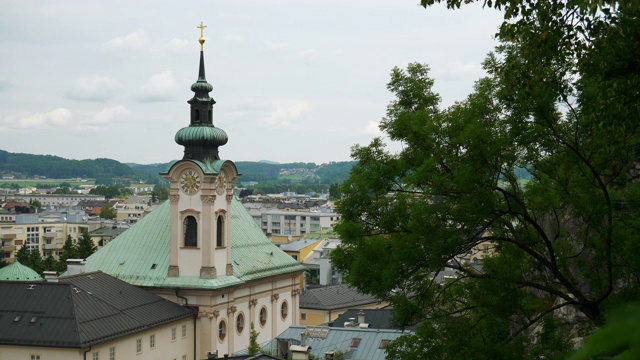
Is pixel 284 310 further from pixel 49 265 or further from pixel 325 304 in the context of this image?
pixel 49 265

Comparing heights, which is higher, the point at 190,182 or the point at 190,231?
the point at 190,182

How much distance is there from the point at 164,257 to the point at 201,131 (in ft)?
28.4

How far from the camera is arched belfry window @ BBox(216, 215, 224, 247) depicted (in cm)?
5647

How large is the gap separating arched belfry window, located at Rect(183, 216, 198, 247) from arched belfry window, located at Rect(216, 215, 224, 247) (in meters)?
1.39

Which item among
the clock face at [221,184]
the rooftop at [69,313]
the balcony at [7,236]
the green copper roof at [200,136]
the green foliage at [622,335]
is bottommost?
the rooftop at [69,313]

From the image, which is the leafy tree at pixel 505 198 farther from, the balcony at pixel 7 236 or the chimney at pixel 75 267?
the balcony at pixel 7 236

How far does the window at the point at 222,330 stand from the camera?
55.2 meters

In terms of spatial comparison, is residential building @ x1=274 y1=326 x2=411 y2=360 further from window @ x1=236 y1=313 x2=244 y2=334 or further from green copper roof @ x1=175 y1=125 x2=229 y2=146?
green copper roof @ x1=175 y1=125 x2=229 y2=146

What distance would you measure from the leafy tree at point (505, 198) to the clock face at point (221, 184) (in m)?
37.7

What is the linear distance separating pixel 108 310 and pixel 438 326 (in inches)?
1240

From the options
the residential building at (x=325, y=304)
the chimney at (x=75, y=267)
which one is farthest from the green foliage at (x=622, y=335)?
the residential building at (x=325, y=304)

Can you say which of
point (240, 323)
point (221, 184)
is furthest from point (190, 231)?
point (240, 323)

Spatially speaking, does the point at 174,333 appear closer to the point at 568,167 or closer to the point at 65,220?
the point at 568,167

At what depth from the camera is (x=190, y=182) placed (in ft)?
183
